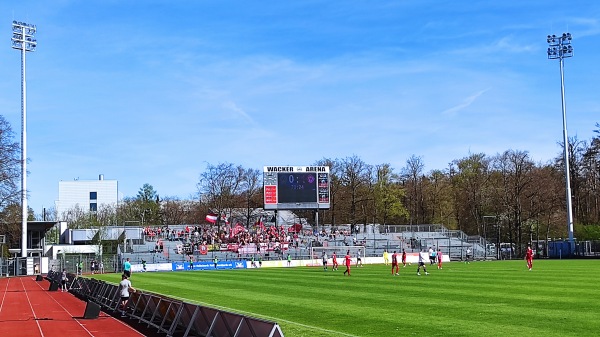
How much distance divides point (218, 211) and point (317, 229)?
875 inches

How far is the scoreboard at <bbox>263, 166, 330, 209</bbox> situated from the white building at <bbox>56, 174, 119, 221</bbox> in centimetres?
8447

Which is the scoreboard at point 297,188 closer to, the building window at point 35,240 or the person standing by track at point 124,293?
the building window at point 35,240

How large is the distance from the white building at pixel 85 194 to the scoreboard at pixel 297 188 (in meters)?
84.5

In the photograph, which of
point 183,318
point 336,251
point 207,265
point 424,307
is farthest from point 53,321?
point 336,251

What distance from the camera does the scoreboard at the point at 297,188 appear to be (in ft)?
266

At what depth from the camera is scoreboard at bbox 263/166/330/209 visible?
81062 mm

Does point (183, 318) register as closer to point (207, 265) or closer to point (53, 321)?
point (53, 321)

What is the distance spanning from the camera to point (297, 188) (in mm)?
81875

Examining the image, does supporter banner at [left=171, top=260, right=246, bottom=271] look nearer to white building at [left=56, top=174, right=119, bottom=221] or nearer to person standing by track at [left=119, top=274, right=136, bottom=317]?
person standing by track at [left=119, top=274, right=136, bottom=317]

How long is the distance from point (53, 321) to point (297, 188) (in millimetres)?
58545

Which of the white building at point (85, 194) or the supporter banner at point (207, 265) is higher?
the white building at point (85, 194)

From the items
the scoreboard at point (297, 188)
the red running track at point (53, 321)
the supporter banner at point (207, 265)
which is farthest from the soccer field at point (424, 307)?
the scoreboard at point (297, 188)

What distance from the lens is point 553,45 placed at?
8400 centimetres

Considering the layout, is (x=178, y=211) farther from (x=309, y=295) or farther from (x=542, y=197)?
(x=309, y=295)
